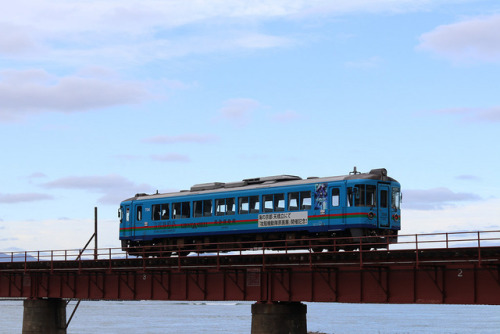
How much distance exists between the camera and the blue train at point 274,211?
4084cm

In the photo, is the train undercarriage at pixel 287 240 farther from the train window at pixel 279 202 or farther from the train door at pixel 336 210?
the train window at pixel 279 202

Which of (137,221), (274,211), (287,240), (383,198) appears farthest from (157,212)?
(383,198)

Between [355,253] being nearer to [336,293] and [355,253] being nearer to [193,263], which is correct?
[336,293]

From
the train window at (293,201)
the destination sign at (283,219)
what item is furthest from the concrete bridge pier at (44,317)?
the train window at (293,201)

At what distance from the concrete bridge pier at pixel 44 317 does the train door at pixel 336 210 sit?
65.8 feet

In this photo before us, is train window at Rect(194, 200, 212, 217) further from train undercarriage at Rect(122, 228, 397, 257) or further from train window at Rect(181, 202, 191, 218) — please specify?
train undercarriage at Rect(122, 228, 397, 257)

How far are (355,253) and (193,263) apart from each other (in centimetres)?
987

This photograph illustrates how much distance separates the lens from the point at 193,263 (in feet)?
133

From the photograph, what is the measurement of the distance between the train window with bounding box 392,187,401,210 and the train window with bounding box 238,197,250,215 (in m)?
8.42

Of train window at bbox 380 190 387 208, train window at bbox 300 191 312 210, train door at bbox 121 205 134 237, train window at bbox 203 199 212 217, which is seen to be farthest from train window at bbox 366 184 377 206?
train door at bbox 121 205 134 237

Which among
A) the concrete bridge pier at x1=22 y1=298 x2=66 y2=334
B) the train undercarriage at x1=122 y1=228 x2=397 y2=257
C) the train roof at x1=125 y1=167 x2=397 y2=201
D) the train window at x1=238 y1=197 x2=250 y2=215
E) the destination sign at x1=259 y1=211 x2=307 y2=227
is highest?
the train roof at x1=125 y1=167 x2=397 y2=201

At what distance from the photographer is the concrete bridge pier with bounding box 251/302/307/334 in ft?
122

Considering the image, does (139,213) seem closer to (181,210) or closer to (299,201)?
(181,210)

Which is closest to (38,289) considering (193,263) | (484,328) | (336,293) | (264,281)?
(193,263)
